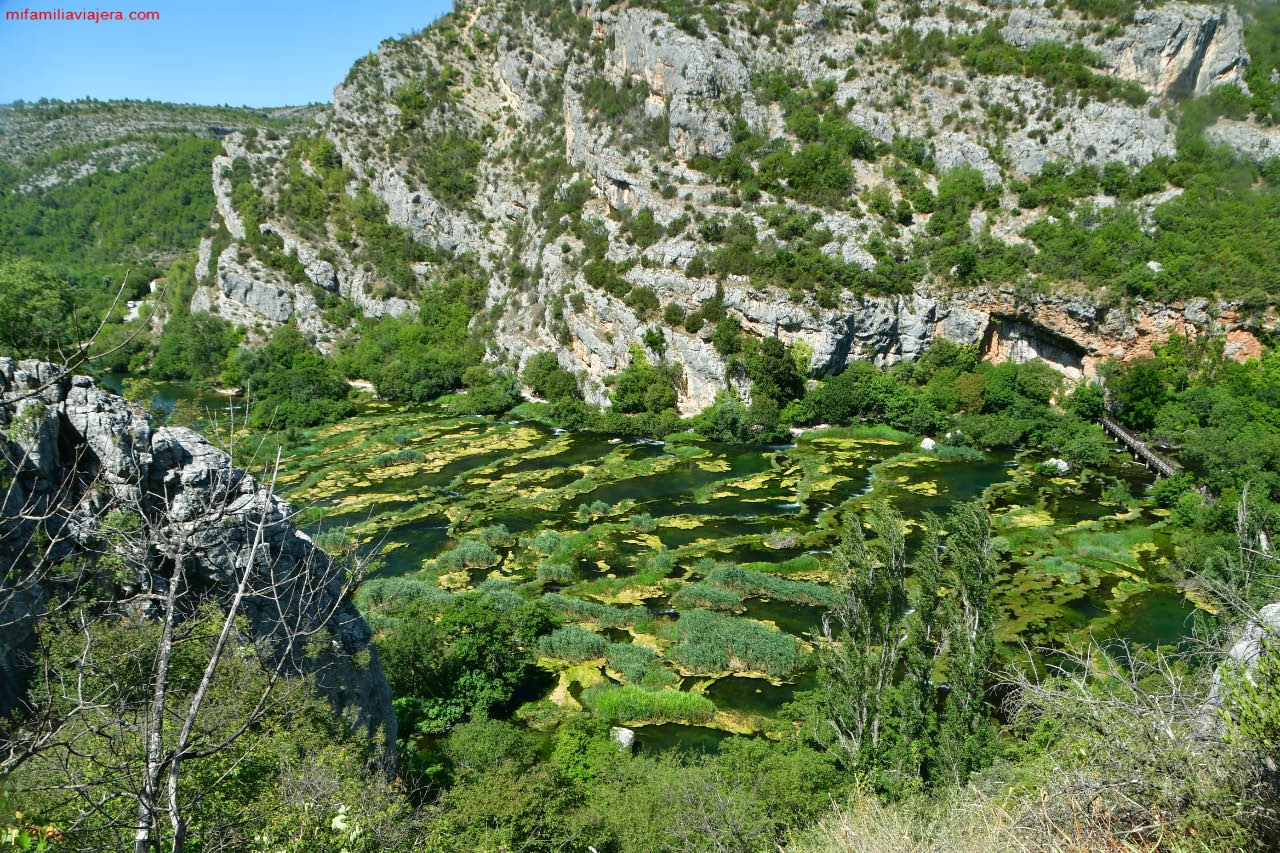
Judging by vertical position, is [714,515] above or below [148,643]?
below

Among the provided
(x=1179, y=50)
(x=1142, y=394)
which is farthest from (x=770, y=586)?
(x=1179, y=50)

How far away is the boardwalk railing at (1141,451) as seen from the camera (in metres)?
37.0

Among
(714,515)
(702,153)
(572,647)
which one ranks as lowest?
(572,647)

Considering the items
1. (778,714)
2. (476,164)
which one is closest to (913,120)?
(476,164)

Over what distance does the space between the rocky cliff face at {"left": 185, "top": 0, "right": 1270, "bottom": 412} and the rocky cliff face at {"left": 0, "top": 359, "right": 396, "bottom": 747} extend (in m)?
39.5

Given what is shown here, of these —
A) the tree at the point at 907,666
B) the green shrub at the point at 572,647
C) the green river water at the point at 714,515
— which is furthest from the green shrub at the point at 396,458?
the tree at the point at 907,666

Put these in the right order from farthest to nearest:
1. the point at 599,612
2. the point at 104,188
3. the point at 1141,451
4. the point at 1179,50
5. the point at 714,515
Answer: the point at 104,188 < the point at 1179,50 < the point at 1141,451 < the point at 714,515 < the point at 599,612

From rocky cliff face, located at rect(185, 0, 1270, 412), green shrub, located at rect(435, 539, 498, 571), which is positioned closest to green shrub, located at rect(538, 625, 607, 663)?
green shrub, located at rect(435, 539, 498, 571)

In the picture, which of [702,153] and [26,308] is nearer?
[26,308]

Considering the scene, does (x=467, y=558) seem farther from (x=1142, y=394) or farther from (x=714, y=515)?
(x=1142, y=394)

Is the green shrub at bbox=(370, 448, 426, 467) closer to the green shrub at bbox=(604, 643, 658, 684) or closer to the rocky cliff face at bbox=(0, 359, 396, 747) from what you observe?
the green shrub at bbox=(604, 643, 658, 684)

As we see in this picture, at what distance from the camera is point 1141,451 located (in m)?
40.1

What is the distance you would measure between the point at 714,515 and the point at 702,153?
40971mm

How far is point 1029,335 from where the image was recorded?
5209 centimetres
